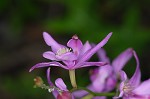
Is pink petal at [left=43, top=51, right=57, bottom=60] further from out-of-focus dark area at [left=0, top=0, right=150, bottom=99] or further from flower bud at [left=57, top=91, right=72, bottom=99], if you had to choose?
out-of-focus dark area at [left=0, top=0, right=150, bottom=99]

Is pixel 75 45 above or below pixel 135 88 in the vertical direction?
above

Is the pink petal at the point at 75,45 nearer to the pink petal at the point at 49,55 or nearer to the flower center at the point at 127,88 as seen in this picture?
the pink petal at the point at 49,55

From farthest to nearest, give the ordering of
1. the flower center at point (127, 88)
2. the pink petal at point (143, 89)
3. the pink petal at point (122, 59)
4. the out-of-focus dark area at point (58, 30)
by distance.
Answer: the out-of-focus dark area at point (58, 30) → the pink petal at point (122, 59) → the pink petal at point (143, 89) → the flower center at point (127, 88)

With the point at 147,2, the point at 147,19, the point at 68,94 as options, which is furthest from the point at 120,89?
the point at 147,19

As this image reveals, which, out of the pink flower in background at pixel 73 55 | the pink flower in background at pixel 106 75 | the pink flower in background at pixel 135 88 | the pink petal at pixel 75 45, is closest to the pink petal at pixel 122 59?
the pink flower in background at pixel 106 75

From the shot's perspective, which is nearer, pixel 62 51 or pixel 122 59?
pixel 62 51

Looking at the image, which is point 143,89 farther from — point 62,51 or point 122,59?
point 62,51

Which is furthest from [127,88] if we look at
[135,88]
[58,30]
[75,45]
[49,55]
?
[58,30]

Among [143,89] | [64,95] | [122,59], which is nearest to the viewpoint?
[64,95]
